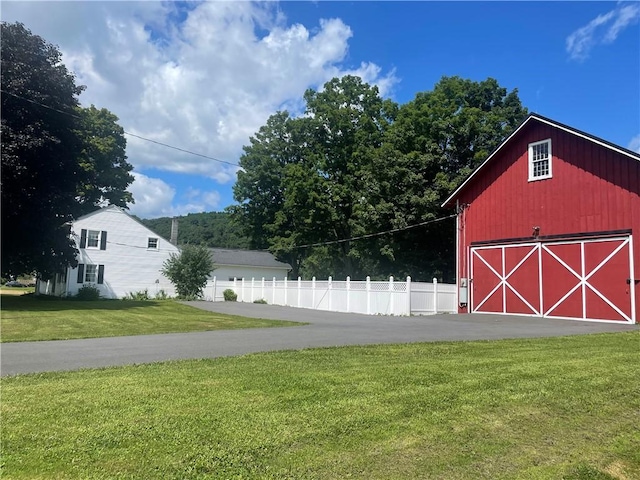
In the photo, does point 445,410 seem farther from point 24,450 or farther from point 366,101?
point 366,101

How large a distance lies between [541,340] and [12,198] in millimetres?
21925

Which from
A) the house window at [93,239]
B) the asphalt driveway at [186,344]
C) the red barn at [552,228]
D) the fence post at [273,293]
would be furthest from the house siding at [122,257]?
the asphalt driveway at [186,344]

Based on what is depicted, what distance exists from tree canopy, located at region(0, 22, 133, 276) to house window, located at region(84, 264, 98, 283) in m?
9.84

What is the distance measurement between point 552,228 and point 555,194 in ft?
4.20

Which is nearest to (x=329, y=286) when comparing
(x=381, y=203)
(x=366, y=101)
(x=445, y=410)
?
(x=381, y=203)

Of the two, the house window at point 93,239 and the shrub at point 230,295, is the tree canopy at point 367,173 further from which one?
the house window at point 93,239

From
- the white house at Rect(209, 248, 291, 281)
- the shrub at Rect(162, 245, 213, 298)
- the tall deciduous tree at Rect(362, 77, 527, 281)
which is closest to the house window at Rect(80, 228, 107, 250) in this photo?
the shrub at Rect(162, 245, 213, 298)

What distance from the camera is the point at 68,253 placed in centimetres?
2658

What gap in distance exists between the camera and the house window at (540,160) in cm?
1856

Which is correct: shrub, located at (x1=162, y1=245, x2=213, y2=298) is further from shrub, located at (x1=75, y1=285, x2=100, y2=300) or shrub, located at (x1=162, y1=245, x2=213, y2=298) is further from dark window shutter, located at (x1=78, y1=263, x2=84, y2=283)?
dark window shutter, located at (x1=78, y1=263, x2=84, y2=283)

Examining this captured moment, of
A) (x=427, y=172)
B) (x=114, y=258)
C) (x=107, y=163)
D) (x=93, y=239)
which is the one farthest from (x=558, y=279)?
(x=107, y=163)

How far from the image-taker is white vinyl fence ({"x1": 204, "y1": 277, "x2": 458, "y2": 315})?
66.9 ft

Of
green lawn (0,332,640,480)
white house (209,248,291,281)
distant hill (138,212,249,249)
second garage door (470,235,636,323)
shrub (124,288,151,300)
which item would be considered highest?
distant hill (138,212,249,249)

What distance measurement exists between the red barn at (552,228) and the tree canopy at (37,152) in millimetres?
19232
